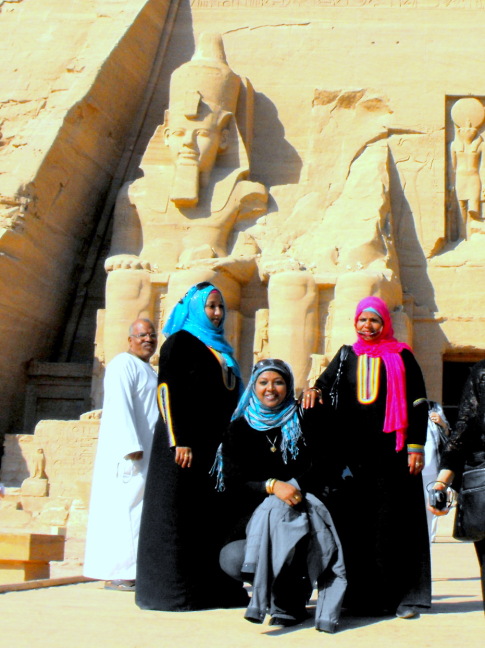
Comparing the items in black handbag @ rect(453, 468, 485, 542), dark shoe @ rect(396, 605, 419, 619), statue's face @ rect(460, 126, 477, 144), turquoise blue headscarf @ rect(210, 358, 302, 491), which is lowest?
dark shoe @ rect(396, 605, 419, 619)

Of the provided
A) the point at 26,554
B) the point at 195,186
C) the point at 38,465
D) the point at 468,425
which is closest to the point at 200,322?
the point at 468,425

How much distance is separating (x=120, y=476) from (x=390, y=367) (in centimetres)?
133

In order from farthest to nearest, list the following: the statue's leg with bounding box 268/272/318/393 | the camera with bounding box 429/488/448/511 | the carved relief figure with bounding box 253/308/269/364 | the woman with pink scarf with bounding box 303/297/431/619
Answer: the carved relief figure with bounding box 253/308/269/364 → the statue's leg with bounding box 268/272/318/393 → the woman with pink scarf with bounding box 303/297/431/619 → the camera with bounding box 429/488/448/511

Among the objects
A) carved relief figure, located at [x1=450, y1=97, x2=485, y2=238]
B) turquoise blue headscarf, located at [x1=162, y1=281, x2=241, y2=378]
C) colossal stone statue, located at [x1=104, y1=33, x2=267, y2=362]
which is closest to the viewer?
turquoise blue headscarf, located at [x1=162, y1=281, x2=241, y2=378]

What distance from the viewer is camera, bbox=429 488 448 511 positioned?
12.4 feet

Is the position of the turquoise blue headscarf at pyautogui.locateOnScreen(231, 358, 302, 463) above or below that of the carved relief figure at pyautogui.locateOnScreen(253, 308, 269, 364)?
below

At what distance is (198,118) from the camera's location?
34.7 feet

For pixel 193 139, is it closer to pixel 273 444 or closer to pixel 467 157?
pixel 467 157

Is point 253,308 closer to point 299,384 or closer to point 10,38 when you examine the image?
point 299,384

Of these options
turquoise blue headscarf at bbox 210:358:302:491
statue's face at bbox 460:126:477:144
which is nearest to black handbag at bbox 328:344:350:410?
turquoise blue headscarf at bbox 210:358:302:491

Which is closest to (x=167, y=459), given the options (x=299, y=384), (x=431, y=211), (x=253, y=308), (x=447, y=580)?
(x=447, y=580)

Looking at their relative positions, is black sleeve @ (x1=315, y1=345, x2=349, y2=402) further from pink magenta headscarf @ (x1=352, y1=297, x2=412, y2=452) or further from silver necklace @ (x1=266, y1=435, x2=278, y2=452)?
silver necklace @ (x1=266, y1=435, x2=278, y2=452)

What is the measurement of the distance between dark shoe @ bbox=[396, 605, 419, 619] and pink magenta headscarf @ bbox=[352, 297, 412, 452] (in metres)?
0.55

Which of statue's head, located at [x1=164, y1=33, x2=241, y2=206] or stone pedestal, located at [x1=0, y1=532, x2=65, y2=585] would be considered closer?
stone pedestal, located at [x1=0, y1=532, x2=65, y2=585]
